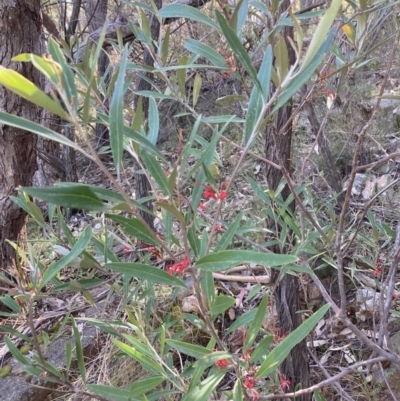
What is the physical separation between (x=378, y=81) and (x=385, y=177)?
1.37m

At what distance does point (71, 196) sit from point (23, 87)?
98mm

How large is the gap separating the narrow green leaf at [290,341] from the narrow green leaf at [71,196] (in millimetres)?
330

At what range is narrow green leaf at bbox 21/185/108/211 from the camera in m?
0.35

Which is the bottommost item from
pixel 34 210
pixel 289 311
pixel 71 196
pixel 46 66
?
pixel 289 311

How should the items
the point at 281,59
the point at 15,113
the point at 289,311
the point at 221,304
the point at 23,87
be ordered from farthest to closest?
1. the point at 15,113
2. the point at 289,311
3. the point at 221,304
4. the point at 281,59
5. the point at 23,87

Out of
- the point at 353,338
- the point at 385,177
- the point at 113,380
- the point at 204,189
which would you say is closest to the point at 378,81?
the point at 385,177

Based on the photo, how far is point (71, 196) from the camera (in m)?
0.37

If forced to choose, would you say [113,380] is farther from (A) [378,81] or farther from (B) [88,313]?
(A) [378,81]

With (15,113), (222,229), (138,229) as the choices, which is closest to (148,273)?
(138,229)

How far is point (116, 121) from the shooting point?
1.30ft

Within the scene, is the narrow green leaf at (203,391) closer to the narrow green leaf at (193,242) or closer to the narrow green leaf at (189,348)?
the narrow green leaf at (189,348)

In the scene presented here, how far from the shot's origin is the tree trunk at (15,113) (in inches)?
63.4

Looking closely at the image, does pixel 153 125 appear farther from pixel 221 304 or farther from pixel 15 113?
pixel 15 113

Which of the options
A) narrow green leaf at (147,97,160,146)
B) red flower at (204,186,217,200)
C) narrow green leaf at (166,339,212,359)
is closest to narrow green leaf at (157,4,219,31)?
narrow green leaf at (147,97,160,146)
